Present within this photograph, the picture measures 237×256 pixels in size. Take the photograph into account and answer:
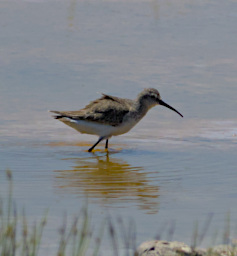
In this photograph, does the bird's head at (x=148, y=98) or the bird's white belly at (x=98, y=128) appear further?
the bird's head at (x=148, y=98)

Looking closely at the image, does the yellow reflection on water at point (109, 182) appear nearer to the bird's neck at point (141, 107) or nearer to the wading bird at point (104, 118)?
the wading bird at point (104, 118)

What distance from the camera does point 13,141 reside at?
1094cm

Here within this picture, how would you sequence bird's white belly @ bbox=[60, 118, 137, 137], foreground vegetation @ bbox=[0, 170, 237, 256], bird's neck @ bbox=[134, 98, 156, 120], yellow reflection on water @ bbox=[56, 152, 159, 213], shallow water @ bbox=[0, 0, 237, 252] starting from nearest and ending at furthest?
foreground vegetation @ bbox=[0, 170, 237, 256]
shallow water @ bbox=[0, 0, 237, 252]
yellow reflection on water @ bbox=[56, 152, 159, 213]
bird's white belly @ bbox=[60, 118, 137, 137]
bird's neck @ bbox=[134, 98, 156, 120]

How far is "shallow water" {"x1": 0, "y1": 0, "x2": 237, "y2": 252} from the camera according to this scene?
7.81m

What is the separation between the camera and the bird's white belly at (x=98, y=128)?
11086mm

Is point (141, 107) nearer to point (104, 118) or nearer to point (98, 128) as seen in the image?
point (104, 118)

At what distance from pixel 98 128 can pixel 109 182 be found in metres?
2.22

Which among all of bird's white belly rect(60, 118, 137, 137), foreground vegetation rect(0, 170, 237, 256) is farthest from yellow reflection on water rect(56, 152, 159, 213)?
foreground vegetation rect(0, 170, 237, 256)

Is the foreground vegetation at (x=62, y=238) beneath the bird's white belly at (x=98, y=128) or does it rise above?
beneath

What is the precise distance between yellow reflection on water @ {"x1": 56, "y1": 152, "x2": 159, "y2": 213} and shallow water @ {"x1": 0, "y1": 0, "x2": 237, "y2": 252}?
1cm

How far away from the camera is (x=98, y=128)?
11.2 meters

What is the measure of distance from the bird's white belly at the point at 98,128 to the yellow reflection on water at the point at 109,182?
1.84ft

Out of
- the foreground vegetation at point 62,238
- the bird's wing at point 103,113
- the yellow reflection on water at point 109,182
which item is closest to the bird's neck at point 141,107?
the bird's wing at point 103,113

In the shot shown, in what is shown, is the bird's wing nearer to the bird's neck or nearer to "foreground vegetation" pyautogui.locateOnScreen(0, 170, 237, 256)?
the bird's neck
